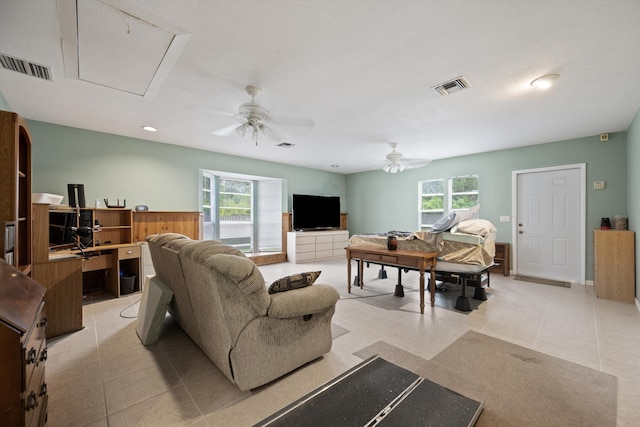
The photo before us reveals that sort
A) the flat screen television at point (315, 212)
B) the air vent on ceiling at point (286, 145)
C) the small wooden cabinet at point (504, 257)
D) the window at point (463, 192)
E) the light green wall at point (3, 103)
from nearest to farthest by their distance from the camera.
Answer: the light green wall at point (3, 103), the air vent on ceiling at point (286, 145), the small wooden cabinet at point (504, 257), the window at point (463, 192), the flat screen television at point (315, 212)

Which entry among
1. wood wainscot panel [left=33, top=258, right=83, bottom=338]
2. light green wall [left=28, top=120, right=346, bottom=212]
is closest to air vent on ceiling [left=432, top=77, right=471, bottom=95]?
wood wainscot panel [left=33, top=258, right=83, bottom=338]

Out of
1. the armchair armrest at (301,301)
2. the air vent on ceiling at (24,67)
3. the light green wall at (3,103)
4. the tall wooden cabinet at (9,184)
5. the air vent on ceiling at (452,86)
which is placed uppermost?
the air vent on ceiling at (452,86)

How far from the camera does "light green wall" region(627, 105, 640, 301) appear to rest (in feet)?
11.2

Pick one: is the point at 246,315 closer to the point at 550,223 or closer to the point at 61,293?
the point at 61,293

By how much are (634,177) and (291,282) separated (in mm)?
5000

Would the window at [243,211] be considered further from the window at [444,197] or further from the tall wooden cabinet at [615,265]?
the tall wooden cabinet at [615,265]

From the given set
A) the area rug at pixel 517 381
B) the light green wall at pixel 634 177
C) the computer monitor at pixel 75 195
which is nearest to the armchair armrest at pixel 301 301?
the area rug at pixel 517 381

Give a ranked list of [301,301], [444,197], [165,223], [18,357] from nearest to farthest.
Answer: [18,357], [301,301], [165,223], [444,197]

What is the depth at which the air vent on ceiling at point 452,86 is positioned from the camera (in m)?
2.65

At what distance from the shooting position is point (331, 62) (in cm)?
234

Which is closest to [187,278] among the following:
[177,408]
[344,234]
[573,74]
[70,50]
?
[177,408]

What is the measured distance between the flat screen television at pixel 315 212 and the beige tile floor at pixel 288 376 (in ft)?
11.2

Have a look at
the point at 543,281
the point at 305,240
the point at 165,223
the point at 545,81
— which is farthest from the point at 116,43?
the point at 543,281

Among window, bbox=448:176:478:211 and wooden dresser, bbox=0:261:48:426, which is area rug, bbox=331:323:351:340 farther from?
window, bbox=448:176:478:211
